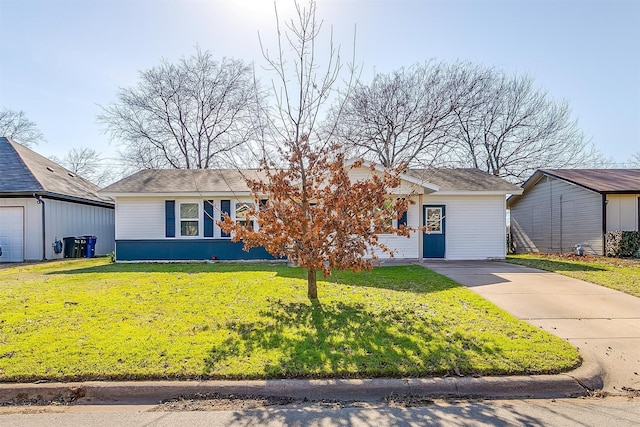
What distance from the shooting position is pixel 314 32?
6.71 meters

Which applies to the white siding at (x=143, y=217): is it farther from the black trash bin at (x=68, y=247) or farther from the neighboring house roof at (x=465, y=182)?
the neighboring house roof at (x=465, y=182)

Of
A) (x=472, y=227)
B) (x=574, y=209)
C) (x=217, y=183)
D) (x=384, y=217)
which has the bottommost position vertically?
(x=472, y=227)

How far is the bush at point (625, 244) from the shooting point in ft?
49.3

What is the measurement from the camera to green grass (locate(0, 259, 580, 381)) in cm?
436

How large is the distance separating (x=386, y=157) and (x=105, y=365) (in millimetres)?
24257

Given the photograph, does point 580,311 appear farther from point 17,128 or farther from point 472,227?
point 17,128

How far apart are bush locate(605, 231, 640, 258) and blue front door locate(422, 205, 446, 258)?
685cm

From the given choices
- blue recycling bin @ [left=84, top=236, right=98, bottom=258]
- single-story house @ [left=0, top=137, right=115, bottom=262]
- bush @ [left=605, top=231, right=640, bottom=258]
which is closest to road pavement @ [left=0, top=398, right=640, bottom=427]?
single-story house @ [left=0, top=137, right=115, bottom=262]

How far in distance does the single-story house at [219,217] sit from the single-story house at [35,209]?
1.92m

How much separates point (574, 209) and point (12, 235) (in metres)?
24.6

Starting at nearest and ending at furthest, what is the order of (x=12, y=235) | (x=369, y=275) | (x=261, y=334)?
1. (x=261, y=334)
2. (x=369, y=275)
3. (x=12, y=235)

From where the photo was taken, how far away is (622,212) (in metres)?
16.6

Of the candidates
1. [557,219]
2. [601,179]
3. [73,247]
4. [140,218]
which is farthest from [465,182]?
[73,247]

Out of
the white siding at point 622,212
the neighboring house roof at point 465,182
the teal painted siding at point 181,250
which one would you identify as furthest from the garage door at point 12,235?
the white siding at point 622,212
